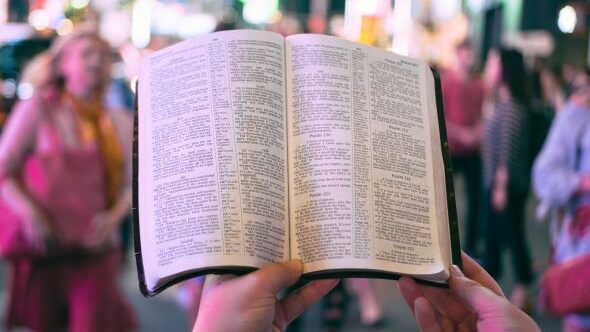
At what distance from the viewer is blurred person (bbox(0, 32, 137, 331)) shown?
2336 millimetres

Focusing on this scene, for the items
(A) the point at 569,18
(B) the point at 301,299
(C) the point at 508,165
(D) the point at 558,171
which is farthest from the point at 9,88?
(A) the point at 569,18

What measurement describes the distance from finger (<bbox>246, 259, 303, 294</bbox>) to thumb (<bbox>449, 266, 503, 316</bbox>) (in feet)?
0.74

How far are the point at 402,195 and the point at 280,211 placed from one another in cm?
17

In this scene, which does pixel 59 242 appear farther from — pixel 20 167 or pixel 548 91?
pixel 548 91

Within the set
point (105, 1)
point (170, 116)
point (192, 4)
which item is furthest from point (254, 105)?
point (192, 4)

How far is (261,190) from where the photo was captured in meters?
0.95

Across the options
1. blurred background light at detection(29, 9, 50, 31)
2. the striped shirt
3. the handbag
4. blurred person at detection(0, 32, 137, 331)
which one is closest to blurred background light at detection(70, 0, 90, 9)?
blurred background light at detection(29, 9, 50, 31)

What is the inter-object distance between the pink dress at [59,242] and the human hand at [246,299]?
5.02 feet

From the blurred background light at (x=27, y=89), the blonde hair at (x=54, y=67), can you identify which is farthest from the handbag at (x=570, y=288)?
the blurred background light at (x=27, y=89)

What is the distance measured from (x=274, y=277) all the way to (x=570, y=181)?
1718mm

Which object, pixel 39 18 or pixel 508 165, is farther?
pixel 39 18

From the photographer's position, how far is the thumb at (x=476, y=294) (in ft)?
3.18

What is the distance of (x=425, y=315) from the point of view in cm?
104

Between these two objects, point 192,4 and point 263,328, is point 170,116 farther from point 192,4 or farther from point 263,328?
point 192,4
